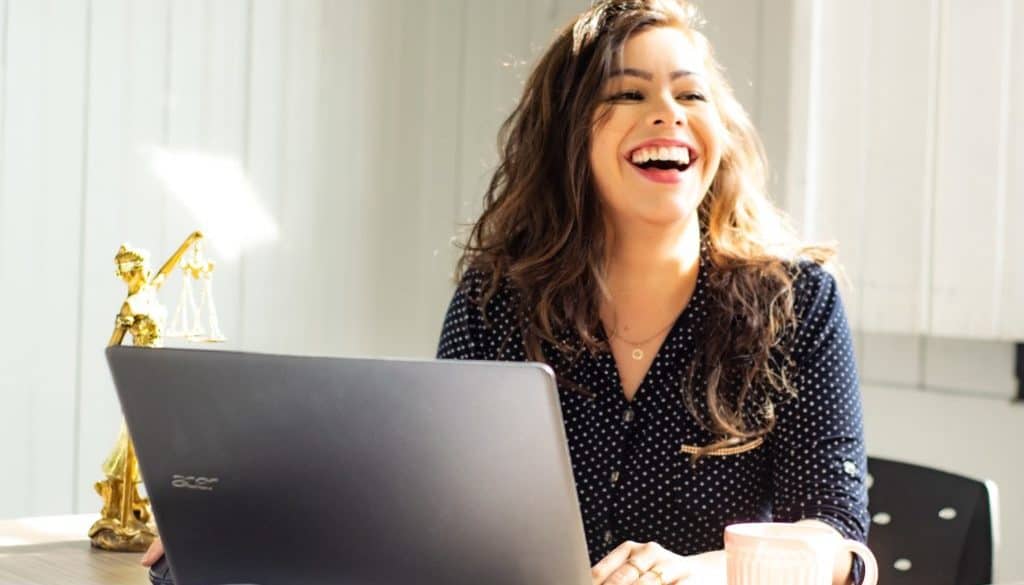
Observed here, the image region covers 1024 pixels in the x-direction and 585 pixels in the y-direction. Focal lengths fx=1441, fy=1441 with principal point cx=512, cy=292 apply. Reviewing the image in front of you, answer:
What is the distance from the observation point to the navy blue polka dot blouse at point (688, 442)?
1.75 meters

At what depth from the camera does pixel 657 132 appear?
1.86 m

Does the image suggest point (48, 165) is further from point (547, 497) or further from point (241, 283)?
point (547, 497)

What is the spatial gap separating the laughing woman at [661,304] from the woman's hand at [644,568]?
38 cm

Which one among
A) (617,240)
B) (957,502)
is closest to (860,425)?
(957,502)

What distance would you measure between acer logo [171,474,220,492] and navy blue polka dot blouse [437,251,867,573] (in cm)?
68

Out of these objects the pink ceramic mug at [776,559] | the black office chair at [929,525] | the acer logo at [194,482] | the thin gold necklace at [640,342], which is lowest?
the black office chair at [929,525]

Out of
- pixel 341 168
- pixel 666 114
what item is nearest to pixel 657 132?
pixel 666 114

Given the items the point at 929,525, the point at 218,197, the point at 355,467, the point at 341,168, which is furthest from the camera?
the point at 341,168

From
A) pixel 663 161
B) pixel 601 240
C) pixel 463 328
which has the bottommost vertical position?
pixel 463 328

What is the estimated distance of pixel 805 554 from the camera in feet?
3.80

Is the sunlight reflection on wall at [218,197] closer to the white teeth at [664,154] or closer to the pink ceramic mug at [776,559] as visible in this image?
the white teeth at [664,154]

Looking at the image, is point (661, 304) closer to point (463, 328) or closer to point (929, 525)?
point (463, 328)

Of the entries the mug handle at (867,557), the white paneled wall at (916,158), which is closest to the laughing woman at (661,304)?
the mug handle at (867,557)

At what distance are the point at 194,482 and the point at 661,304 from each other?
833 mm
